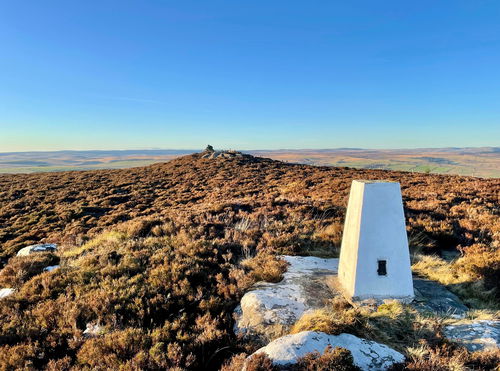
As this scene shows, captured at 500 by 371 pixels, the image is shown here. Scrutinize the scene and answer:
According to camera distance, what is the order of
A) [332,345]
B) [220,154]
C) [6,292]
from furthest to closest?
[220,154] → [6,292] → [332,345]

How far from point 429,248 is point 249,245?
18.1 feet

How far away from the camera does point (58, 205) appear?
773 inches

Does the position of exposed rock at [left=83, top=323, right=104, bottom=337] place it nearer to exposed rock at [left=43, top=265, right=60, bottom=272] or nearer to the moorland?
the moorland

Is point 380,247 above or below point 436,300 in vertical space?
above

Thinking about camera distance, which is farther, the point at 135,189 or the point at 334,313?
the point at 135,189

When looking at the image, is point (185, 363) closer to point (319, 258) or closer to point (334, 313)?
point (334, 313)

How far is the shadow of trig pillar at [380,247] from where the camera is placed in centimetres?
509

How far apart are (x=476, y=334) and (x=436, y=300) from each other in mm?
1197

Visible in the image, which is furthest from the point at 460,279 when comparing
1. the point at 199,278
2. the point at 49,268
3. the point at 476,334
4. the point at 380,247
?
the point at 49,268

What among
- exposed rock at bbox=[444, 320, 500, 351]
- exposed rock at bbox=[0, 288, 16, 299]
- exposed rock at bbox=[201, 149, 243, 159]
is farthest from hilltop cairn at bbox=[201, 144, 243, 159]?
exposed rock at bbox=[444, 320, 500, 351]

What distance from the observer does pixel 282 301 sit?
16.8 ft

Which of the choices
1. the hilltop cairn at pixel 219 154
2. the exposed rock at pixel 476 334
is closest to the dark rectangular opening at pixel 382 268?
the exposed rock at pixel 476 334

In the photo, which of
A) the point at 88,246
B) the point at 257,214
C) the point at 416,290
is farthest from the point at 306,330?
the point at 88,246

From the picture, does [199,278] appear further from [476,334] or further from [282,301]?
[476,334]
